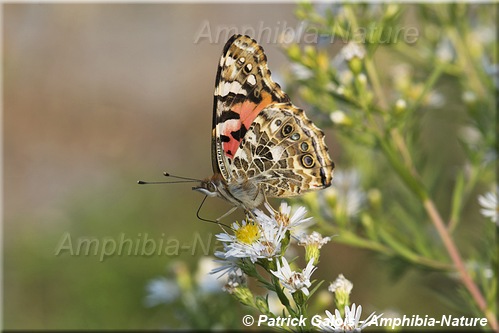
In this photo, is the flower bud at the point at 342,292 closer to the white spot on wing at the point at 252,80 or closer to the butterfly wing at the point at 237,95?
the butterfly wing at the point at 237,95

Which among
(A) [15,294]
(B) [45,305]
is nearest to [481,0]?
(B) [45,305]

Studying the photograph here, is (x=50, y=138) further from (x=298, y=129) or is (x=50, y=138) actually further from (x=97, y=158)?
(x=298, y=129)

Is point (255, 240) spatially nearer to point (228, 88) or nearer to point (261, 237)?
point (261, 237)

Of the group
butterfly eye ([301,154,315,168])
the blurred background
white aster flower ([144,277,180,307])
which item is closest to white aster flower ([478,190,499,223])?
butterfly eye ([301,154,315,168])

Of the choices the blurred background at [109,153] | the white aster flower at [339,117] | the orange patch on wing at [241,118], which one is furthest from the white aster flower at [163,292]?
the white aster flower at [339,117]

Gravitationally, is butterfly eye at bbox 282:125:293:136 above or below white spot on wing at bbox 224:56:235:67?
below

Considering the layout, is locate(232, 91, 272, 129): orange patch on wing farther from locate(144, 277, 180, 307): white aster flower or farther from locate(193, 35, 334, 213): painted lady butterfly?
locate(144, 277, 180, 307): white aster flower

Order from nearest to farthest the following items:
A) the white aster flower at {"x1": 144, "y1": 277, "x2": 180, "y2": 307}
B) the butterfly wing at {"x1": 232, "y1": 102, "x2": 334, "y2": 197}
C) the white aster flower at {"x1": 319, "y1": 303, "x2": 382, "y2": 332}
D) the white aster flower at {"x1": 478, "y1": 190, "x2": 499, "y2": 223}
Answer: the white aster flower at {"x1": 319, "y1": 303, "x2": 382, "y2": 332} → the butterfly wing at {"x1": 232, "y1": 102, "x2": 334, "y2": 197} → the white aster flower at {"x1": 478, "y1": 190, "x2": 499, "y2": 223} → the white aster flower at {"x1": 144, "y1": 277, "x2": 180, "y2": 307}

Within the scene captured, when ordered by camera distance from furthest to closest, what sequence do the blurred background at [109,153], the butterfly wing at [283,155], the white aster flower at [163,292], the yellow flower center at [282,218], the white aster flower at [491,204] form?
1. the blurred background at [109,153]
2. the white aster flower at [163,292]
3. the white aster flower at [491,204]
4. the butterfly wing at [283,155]
5. the yellow flower center at [282,218]
